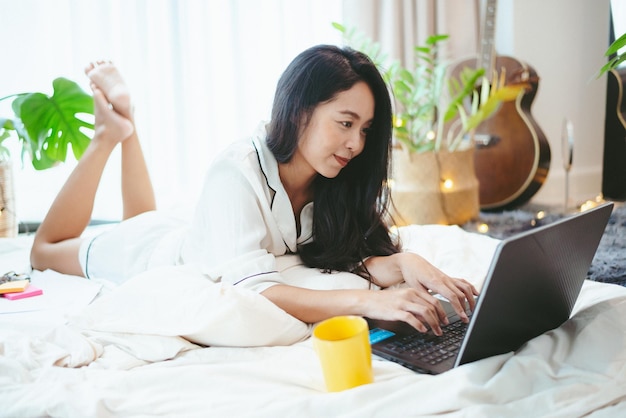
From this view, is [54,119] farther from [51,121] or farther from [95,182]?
[95,182]

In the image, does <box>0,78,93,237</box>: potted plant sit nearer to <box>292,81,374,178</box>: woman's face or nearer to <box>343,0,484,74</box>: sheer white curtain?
<box>292,81,374,178</box>: woman's face

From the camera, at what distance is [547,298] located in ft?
3.00

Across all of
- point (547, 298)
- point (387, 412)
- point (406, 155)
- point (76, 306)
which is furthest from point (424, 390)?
point (406, 155)

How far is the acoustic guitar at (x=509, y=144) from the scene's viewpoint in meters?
2.97

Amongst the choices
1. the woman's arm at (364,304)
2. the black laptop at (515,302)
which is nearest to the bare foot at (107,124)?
the woman's arm at (364,304)

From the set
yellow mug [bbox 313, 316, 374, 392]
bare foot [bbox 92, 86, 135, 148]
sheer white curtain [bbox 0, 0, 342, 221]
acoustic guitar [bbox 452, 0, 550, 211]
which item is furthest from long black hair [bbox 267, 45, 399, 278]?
acoustic guitar [bbox 452, 0, 550, 211]

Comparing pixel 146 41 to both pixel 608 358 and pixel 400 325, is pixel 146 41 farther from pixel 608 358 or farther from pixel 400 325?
pixel 608 358

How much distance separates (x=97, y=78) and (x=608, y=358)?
5.35 feet

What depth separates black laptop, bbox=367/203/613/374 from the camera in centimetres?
75

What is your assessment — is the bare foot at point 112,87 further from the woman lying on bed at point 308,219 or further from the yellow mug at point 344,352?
the yellow mug at point 344,352

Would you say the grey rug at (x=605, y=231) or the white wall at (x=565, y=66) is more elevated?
the white wall at (x=565, y=66)

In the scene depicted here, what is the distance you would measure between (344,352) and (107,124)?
1.33m

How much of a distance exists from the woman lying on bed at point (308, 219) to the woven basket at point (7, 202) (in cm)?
49

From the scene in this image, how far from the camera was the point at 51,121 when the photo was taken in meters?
1.96
